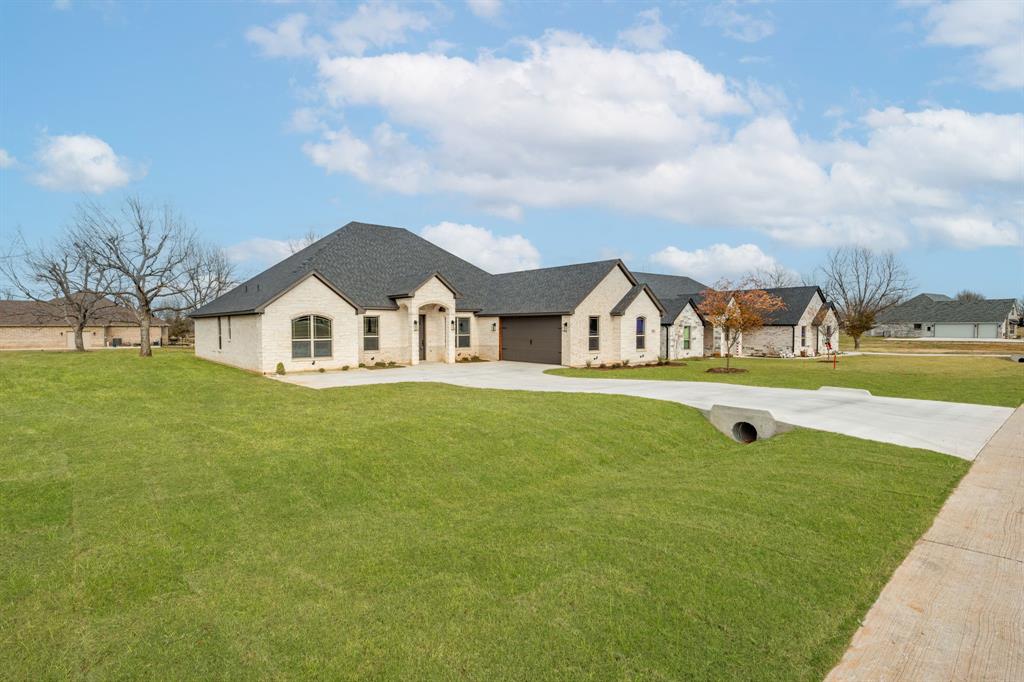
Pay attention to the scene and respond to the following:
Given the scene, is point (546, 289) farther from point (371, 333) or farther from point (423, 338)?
point (371, 333)

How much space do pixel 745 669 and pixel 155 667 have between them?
415 centimetres

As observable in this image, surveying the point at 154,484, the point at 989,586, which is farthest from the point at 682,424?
the point at 154,484

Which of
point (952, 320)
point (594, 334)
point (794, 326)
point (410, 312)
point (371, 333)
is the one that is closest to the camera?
point (371, 333)

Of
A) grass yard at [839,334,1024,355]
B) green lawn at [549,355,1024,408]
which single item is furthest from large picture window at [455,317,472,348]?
grass yard at [839,334,1024,355]

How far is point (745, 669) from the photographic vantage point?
150 inches

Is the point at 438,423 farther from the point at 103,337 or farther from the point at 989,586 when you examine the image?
the point at 103,337

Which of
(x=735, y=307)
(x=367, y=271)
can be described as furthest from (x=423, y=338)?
(x=735, y=307)

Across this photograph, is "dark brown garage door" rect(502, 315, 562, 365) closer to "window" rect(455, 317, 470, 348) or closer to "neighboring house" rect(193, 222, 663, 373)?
"neighboring house" rect(193, 222, 663, 373)

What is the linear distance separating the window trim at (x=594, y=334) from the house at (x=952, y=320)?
66.8 meters

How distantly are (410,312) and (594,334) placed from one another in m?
9.45

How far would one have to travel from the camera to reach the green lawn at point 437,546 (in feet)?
13.4

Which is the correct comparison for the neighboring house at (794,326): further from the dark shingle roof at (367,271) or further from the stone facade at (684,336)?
the dark shingle roof at (367,271)

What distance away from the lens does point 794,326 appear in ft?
130

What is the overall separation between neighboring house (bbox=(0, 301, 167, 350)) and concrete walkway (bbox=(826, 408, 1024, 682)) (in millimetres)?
54976
